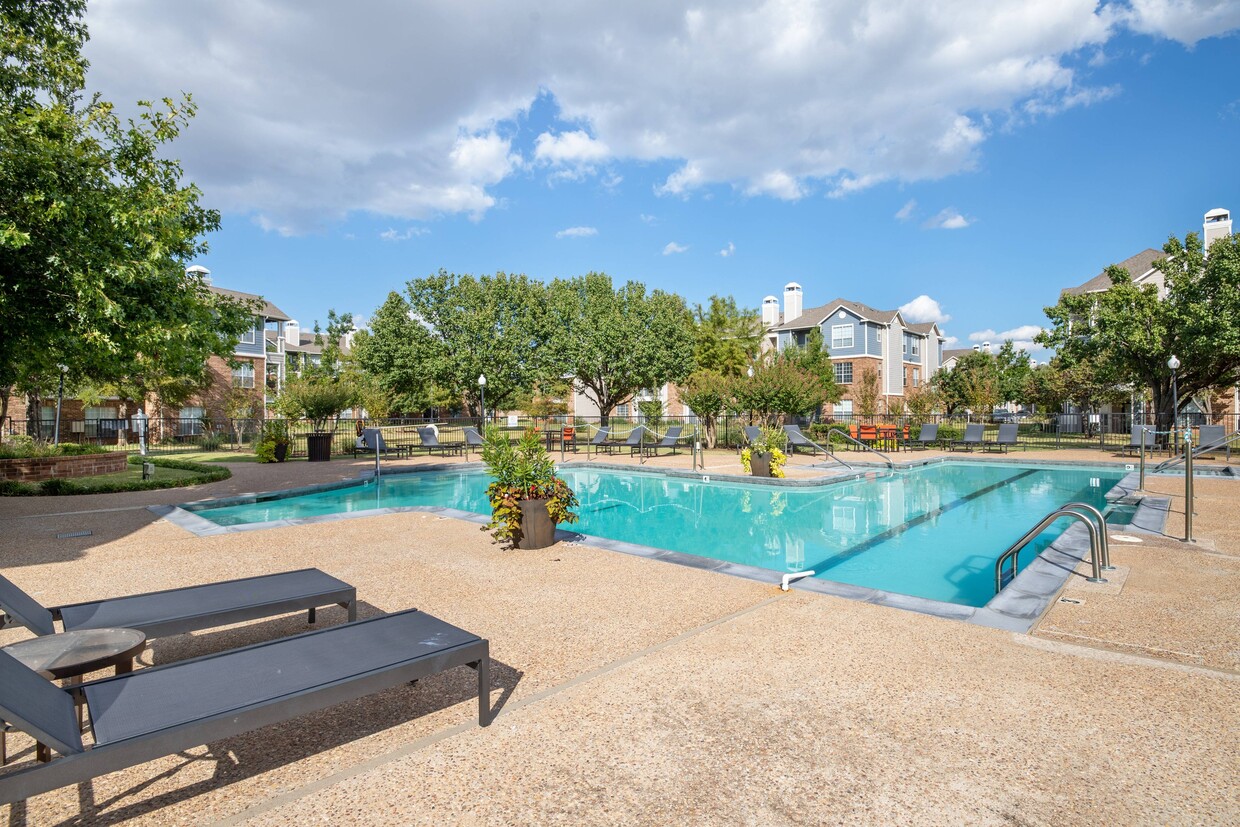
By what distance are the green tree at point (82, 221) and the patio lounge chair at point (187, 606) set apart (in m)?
5.70

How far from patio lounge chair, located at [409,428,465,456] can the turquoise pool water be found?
3962 millimetres

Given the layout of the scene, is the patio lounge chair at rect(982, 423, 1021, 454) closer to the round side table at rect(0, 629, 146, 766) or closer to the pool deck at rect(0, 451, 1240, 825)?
the pool deck at rect(0, 451, 1240, 825)

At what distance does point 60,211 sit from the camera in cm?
769

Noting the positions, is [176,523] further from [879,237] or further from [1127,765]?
[879,237]

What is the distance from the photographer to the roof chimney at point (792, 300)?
45.8 metres

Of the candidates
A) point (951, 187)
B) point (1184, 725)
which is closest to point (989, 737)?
point (1184, 725)

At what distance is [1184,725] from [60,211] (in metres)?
11.5

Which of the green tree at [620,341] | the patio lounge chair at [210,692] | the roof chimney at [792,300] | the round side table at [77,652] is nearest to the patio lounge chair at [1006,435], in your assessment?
the green tree at [620,341]

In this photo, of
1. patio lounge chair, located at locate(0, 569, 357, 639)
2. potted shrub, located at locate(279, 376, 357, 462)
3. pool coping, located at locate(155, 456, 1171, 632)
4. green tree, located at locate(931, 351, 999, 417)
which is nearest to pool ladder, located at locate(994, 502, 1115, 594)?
pool coping, located at locate(155, 456, 1171, 632)

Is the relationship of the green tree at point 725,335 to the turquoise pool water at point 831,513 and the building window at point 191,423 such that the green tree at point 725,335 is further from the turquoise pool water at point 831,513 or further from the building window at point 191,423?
the building window at point 191,423

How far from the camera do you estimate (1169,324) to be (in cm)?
2042

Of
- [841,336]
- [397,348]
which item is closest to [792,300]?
[841,336]

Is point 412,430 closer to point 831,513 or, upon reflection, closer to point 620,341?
point 620,341

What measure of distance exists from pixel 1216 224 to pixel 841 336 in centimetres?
1863
